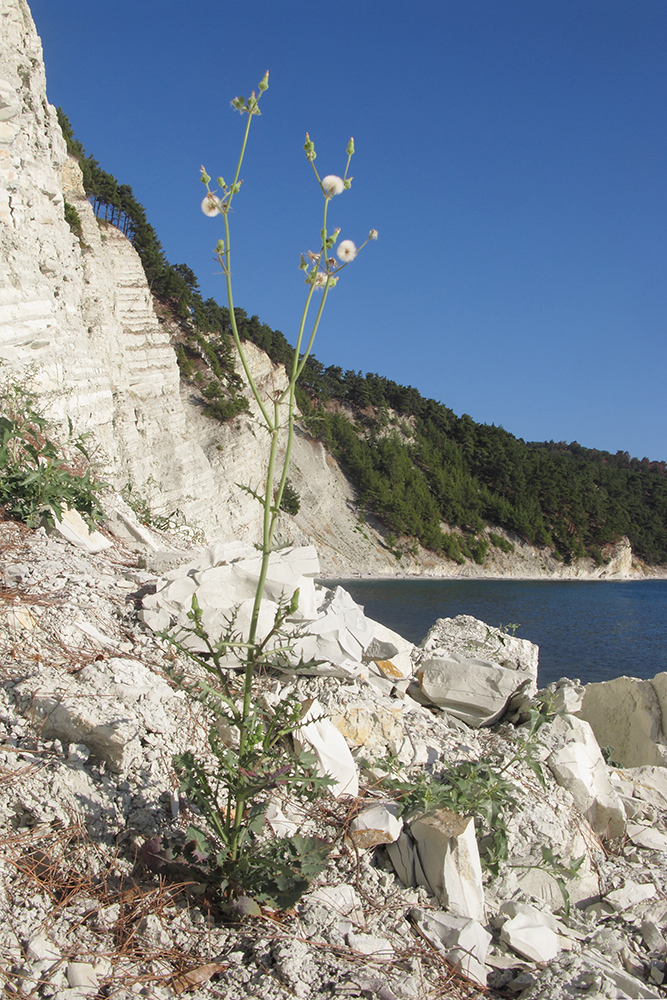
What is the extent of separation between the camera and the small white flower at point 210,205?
2301 mm

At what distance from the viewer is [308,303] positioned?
2395 mm

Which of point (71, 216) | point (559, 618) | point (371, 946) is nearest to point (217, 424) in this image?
point (71, 216)

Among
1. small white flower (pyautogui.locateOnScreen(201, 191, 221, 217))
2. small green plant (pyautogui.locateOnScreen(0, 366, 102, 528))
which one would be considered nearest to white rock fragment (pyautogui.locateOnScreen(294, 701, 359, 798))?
small white flower (pyautogui.locateOnScreen(201, 191, 221, 217))

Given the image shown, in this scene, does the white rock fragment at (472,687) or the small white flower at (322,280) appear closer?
the small white flower at (322,280)

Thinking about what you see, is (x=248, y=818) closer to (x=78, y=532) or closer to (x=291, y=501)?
(x=78, y=532)

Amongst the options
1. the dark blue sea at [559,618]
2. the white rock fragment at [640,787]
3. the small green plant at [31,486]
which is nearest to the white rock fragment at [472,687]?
the white rock fragment at [640,787]

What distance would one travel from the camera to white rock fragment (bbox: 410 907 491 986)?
234cm

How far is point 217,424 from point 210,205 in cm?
3666

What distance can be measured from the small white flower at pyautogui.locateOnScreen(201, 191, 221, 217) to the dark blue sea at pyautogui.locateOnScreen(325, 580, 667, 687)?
646 inches

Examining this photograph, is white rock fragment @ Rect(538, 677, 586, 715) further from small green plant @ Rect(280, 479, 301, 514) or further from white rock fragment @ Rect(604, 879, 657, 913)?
small green plant @ Rect(280, 479, 301, 514)

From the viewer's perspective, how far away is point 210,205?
231cm

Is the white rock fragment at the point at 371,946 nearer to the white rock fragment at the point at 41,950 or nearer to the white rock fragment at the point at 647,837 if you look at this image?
the white rock fragment at the point at 41,950

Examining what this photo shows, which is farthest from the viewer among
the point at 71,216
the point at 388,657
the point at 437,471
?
the point at 437,471

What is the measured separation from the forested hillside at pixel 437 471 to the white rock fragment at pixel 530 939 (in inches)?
1525
